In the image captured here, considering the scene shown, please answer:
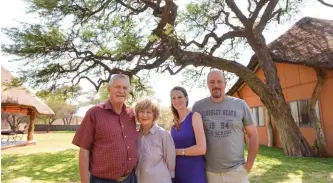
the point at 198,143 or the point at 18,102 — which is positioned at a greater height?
the point at 18,102

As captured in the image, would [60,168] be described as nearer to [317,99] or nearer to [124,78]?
[124,78]

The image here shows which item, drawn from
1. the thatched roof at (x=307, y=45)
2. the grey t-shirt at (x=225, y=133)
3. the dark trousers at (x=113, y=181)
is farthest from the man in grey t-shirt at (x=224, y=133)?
the thatched roof at (x=307, y=45)

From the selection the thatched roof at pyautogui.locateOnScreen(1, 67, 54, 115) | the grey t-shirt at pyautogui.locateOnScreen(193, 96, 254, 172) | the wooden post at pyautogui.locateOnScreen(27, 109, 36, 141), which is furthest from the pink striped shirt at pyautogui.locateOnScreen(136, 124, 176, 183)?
the wooden post at pyautogui.locateOnScreen(27, 109, 36, 141)

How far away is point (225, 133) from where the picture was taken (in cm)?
271

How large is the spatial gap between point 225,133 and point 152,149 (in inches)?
29.6

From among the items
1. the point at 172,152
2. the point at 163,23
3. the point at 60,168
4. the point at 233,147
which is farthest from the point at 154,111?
the point at 60,168

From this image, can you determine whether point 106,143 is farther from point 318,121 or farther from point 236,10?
point 318,121

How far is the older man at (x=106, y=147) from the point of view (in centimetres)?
235

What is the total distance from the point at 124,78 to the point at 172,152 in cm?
83

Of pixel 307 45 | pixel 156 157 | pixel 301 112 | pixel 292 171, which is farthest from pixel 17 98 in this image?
pixel 156 157

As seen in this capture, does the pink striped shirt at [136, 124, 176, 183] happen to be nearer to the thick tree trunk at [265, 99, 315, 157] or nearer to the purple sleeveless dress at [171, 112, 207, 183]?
the purple sleeveless dress at [171, 112, 207, 183]

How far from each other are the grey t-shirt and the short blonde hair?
51cm

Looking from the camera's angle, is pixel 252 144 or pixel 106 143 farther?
pixel 252 144

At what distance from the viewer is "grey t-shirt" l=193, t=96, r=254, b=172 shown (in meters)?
2.68
